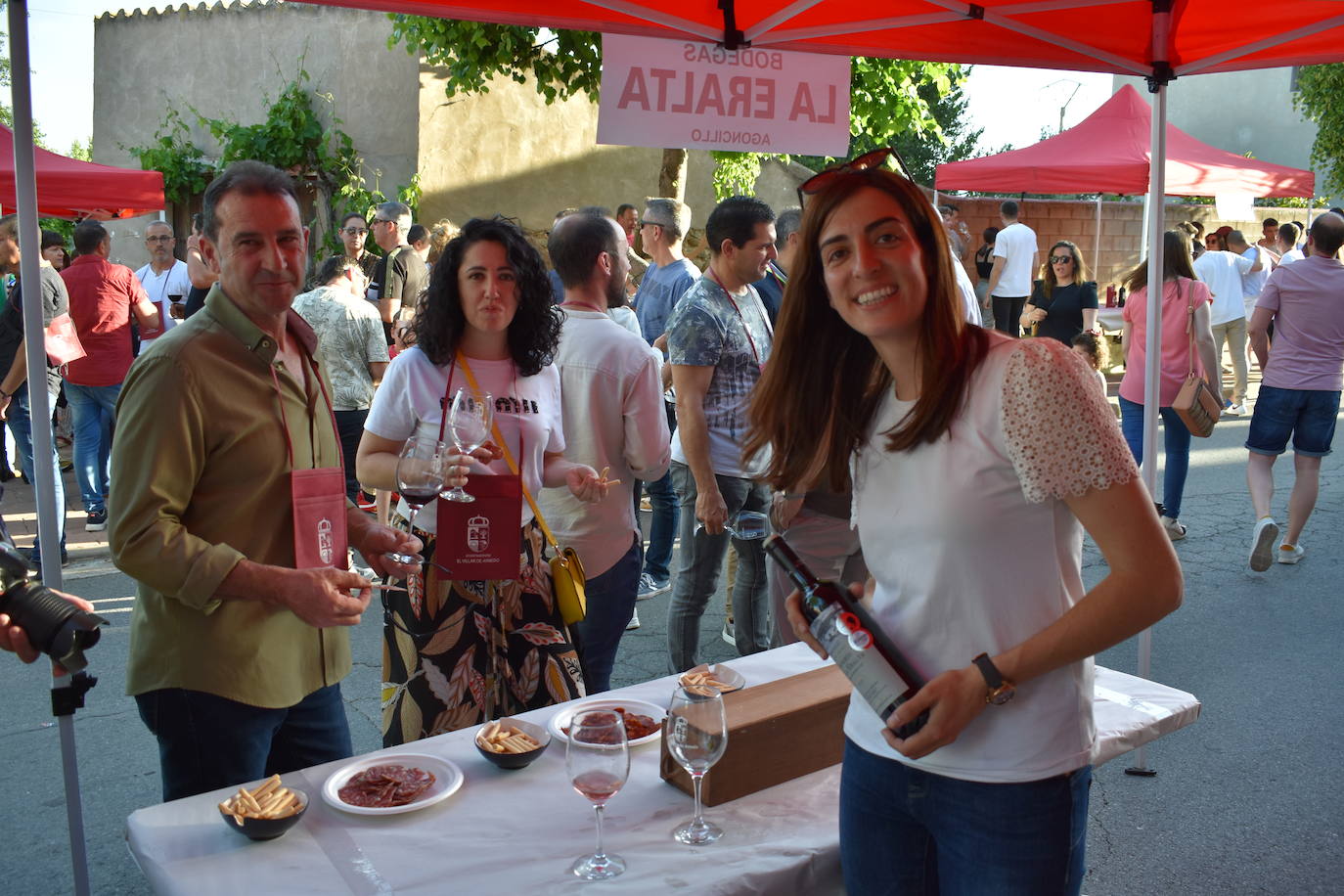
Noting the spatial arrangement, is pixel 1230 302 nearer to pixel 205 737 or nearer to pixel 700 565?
pixel 700 565

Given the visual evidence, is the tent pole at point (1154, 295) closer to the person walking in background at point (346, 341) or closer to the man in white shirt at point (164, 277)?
the person walking in background at point (346, 341)

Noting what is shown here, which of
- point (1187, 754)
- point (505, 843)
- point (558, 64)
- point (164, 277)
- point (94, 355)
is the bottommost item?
point (1187, 754)

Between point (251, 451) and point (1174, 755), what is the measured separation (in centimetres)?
353

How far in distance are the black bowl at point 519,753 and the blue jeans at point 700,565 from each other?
79.5 inches

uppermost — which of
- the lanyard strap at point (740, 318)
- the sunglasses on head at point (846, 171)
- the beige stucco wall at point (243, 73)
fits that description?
the beige stucco wall at point (243, 73)

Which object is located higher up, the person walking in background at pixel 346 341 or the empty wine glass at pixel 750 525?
the person walking in background at pixel 346 341

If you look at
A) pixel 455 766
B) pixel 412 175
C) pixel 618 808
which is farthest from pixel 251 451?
pixel 412 175

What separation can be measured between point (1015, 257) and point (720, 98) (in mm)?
9496

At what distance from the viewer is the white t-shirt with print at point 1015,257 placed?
12.2m

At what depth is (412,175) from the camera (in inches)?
485

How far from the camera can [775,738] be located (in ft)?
6.87

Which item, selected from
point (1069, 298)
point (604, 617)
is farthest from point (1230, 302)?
point (604, 617)

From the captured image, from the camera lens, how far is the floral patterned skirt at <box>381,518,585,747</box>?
106 inches

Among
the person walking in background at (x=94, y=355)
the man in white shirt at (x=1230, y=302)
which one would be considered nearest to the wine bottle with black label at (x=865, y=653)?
the person walking in background at (x=94, y=355)
